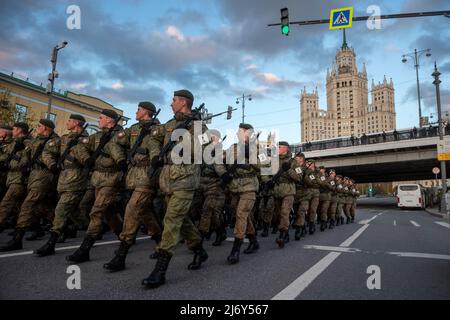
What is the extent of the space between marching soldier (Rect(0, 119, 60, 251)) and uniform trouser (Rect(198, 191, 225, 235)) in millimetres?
2700

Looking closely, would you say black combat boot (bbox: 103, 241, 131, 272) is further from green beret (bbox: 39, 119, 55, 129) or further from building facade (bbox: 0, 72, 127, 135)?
building facade (bbox: 0, 72, 127, 135)

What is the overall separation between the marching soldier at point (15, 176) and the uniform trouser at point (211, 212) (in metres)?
3.33

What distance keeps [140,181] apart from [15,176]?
3295mm

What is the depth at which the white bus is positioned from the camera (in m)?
26.6

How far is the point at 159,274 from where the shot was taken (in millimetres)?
3217

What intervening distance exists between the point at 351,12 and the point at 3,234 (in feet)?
33.7

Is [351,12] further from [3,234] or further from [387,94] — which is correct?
[387,94]

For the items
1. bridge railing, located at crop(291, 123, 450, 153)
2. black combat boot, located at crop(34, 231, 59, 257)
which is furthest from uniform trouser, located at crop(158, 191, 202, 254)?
bridge railing, located at crop(291, 123, 450, 153)

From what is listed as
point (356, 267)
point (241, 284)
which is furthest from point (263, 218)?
point (241, 284)

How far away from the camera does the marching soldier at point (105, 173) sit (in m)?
4.23

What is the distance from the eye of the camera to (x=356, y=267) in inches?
167

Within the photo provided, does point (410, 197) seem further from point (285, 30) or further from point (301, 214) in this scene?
point (301, 214)

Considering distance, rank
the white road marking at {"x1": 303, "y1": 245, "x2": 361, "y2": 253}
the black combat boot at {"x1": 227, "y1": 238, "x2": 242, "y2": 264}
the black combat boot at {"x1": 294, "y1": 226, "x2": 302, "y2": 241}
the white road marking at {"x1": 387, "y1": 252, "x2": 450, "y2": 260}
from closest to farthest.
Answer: the black combat boot at {"x1": 227, "y1": 238, "x2": 242, "y2": 264} < the white road marking at {"x1": 387, "y1": 252, "x2": 450, "y2": 260} < the white road marking at {"x1": 303, "y1": 245, "x2": 361, "y2": 253} < the black combat boot at {"x1": 294, "y1": 226, "x2": 302, "y2": 241}
